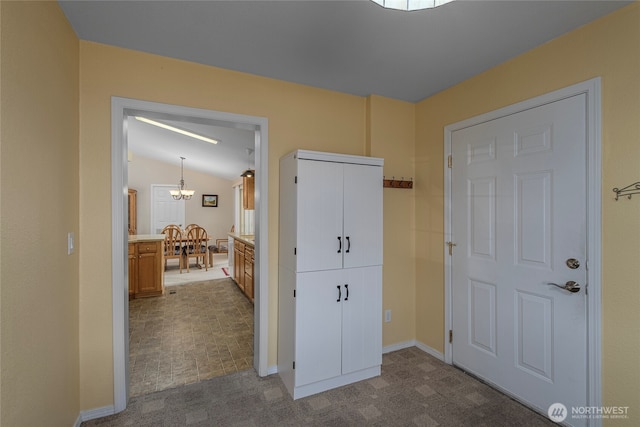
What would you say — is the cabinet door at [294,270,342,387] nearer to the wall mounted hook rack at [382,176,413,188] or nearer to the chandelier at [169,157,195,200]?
the wall mounted hook rack at [382,176,413,188]

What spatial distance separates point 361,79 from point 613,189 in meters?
1.84

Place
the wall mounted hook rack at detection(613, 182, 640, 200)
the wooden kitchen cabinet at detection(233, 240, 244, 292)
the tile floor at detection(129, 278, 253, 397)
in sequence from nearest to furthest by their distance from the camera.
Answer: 1. the wall mounted hook rack at detection(613, 182, 640, 200)
2. the tile floor at detection(129, 278, 253, 397)
3. the wooden kitchen cabinet at detection(233, 240, 244, 292)

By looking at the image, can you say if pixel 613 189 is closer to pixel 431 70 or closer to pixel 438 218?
pixel 438 218

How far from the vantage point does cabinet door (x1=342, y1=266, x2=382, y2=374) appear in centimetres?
227

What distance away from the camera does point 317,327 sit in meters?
2.17

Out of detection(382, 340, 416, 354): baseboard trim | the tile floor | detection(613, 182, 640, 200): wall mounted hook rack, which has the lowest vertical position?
the tile floor

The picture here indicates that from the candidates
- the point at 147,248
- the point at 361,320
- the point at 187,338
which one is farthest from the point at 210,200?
the point at 361,320

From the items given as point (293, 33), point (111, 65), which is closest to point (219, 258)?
point (111, 65)

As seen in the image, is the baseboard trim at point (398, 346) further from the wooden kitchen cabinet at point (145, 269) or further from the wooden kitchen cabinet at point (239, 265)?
the wooden kitchen cabinet at point (145, 269)

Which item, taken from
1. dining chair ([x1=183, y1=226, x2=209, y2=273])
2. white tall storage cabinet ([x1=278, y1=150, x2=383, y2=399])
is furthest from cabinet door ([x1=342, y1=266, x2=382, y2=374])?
dining chair ([x1=183, y1=226, x2=209, y2=273])

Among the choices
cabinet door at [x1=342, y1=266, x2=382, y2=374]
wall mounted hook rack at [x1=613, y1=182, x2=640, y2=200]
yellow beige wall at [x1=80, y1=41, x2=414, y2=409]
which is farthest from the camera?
cabinet door at [x1=342, y1=266, x2=382, y2=374]

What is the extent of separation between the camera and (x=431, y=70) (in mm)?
2283

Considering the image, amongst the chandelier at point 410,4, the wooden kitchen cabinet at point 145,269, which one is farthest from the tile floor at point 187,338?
the chandelier at point 410,4

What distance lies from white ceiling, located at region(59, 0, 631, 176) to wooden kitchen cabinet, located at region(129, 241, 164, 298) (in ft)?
11.0
